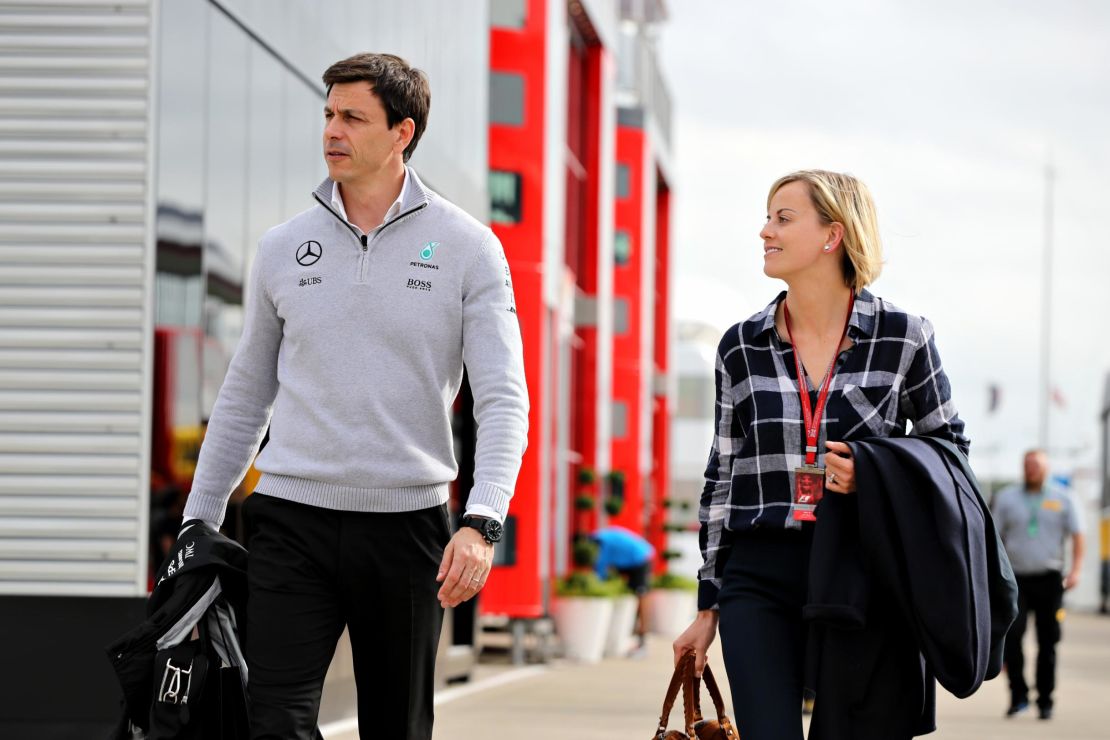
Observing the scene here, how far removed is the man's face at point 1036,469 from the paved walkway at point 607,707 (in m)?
1.70

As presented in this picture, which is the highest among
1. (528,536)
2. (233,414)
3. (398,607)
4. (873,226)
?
(873,226)

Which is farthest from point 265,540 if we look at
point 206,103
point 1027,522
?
point 1027,522

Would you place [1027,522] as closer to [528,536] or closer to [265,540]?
[528,536]

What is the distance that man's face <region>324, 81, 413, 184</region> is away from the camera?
4355 mm

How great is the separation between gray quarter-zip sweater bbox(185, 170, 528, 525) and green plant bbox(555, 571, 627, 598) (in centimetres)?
1729

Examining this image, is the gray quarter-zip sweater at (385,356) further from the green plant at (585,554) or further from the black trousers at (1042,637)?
the green plant at (585,554)

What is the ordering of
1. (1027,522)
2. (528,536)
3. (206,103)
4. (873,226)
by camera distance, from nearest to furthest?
(873,226), (206,103), (1027,522), (528,536)

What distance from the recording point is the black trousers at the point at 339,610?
414cm

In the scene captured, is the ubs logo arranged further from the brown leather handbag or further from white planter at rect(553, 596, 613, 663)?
white planter at rect(553, 596, 613, 663)

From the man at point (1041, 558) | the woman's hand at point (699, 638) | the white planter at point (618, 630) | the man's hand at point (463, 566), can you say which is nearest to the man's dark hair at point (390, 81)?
the man's hand at point (463, 566)

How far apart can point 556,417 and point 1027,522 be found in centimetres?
1060

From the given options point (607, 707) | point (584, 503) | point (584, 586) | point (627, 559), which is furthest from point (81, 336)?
point (584, 503)

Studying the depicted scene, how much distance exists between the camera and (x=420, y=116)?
4484mm

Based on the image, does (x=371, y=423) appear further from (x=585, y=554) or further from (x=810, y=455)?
(x=585, y=554)
